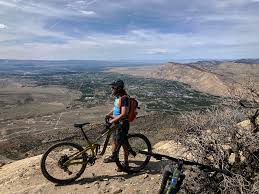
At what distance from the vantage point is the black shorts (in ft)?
28.9

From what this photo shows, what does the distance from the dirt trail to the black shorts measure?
964 mm

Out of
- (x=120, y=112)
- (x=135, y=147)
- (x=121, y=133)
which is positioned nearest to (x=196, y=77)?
(x=135, y=147)

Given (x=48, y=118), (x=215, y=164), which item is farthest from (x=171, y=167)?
A: (x=48, y=118)

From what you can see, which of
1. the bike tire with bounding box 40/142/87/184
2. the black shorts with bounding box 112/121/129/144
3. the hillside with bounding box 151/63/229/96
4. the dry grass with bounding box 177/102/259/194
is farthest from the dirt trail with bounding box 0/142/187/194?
the hillside with bounding box 151/63/229/96

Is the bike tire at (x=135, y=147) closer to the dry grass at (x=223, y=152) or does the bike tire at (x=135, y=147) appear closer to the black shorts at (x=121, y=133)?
the black shorts at (x=121, y=133)

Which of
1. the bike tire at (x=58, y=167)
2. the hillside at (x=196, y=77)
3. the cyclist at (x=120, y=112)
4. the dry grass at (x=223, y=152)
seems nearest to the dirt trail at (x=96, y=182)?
the bike tire at (x=58, y=167)

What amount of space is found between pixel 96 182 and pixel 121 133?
1.33 meters

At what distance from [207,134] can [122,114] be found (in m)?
2.19

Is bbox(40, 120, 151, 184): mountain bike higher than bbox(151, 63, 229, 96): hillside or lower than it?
higher

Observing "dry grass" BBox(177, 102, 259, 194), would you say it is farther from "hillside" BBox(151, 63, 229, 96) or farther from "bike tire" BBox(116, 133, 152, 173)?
"hillside" BBox(151, 63, 229, 96)

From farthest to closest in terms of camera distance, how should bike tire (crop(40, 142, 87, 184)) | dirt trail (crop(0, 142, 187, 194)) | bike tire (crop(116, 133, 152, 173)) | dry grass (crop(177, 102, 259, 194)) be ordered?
bike tire (crop(116, 133, 152, 173)) < bike tire (crop(40, 142, 87, 184)) < dirt trail (crop(0, 142, 187, 194)) < dry grass (crop(177, 102, 259, 194))

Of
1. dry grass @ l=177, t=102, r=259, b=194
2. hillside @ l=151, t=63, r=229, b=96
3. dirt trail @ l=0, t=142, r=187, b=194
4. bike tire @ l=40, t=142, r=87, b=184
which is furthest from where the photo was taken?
hillside @ l=151, t=63, r=229, b=96

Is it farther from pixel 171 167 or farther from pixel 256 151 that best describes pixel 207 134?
pixel 171 167

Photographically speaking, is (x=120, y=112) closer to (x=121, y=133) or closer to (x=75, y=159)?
(x=121, y=133)
